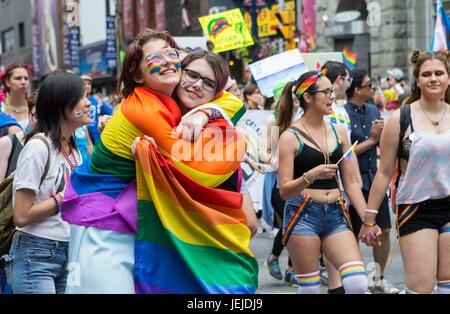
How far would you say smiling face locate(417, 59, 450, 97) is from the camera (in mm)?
5672

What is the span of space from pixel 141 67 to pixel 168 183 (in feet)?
2.05

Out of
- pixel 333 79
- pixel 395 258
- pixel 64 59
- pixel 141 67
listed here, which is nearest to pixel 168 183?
pixel 141 67

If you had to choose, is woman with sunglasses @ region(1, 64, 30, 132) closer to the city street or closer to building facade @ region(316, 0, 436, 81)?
the city street

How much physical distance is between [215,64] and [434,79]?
1923 millimetres

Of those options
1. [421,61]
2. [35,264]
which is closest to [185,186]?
[35,264]

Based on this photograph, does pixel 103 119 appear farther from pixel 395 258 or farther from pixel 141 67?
pixel 395 258

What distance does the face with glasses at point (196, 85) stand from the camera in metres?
4.21

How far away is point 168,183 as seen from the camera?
151 inches

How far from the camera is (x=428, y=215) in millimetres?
5527

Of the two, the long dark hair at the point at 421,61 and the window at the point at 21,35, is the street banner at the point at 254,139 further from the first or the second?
the window at the point at 21,35

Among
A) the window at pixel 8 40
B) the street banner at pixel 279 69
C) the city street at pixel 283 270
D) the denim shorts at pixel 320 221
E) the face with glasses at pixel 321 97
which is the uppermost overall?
the window at pixel 8 40

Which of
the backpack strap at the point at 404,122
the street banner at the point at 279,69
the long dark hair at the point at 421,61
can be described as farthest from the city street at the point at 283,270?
the street banner at the point at 279,69

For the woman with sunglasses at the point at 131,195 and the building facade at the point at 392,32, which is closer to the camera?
the woman with sunglasses at the point at 131,195

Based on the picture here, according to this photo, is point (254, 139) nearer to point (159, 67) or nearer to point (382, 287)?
point (382, 287)
